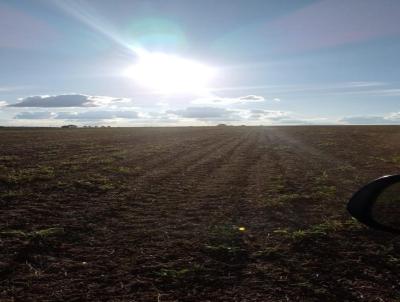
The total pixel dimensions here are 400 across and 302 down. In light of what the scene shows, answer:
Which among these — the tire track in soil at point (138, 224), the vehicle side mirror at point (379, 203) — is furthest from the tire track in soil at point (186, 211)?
the vehicle side mirror at point (379, 203)

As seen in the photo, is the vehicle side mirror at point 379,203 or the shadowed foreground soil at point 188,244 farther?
the shadowed foreground soil at point 188,244

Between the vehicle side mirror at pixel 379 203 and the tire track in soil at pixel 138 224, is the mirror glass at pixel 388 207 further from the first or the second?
the tire track in soil at pixel 138 224

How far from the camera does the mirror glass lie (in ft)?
12.1

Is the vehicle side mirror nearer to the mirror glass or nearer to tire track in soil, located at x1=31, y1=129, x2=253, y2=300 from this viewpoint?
the mirror glass

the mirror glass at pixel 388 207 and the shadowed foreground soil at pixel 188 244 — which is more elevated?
the mirror glass at pixel 388 207

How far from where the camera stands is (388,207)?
401 centimetres

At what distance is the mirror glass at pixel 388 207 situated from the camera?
3678 mm

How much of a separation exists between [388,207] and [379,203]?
307mm

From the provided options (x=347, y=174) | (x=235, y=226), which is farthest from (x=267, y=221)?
(x=347, y=174)

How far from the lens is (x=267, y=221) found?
10.1m

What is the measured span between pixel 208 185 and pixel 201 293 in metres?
9.78

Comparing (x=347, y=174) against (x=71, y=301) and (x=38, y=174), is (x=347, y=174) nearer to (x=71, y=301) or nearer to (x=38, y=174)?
(x=38, y=174)

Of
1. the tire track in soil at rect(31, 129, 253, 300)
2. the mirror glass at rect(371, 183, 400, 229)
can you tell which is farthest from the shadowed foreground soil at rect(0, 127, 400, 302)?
the mirror glass at rect(371, 183, 400, 229)

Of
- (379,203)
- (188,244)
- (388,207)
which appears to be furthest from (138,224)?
(379,203)
